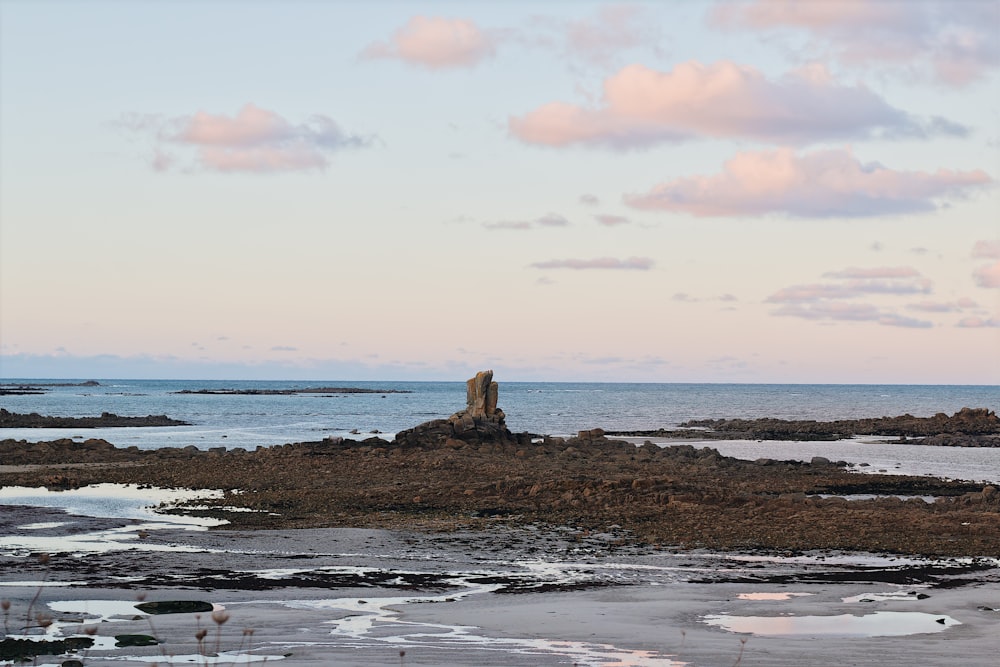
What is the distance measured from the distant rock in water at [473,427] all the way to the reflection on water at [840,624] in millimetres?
34761

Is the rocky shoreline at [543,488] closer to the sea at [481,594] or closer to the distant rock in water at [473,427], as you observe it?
the distant rock in water at [473,427]

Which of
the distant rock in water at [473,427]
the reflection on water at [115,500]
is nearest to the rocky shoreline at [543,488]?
the distant rock in water at [473,427]

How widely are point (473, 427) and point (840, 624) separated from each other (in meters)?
37.5

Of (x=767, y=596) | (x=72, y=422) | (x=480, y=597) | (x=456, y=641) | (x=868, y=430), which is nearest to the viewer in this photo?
(x=456, y=641)

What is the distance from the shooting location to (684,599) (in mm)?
15836

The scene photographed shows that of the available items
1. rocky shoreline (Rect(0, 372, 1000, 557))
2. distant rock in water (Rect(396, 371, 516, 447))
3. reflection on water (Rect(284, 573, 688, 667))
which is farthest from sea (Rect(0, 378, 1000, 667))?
distant rock in water (Rect(396, 371, 516, 447))

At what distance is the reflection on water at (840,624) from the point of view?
13.3 metres

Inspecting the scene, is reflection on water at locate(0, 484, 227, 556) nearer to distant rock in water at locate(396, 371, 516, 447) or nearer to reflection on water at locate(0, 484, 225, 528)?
reflection on water at locate(0, 484, 225, 528)

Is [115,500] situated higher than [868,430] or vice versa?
[868,430]

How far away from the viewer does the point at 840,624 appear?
13844 millimetres

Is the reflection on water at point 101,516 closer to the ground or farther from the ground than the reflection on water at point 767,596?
closer to the ground

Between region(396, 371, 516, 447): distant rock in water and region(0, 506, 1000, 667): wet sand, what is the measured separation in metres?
25.4

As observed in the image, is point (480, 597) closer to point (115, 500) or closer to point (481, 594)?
point (481, 594)

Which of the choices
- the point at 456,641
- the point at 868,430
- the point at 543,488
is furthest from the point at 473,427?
the point at 868,430
